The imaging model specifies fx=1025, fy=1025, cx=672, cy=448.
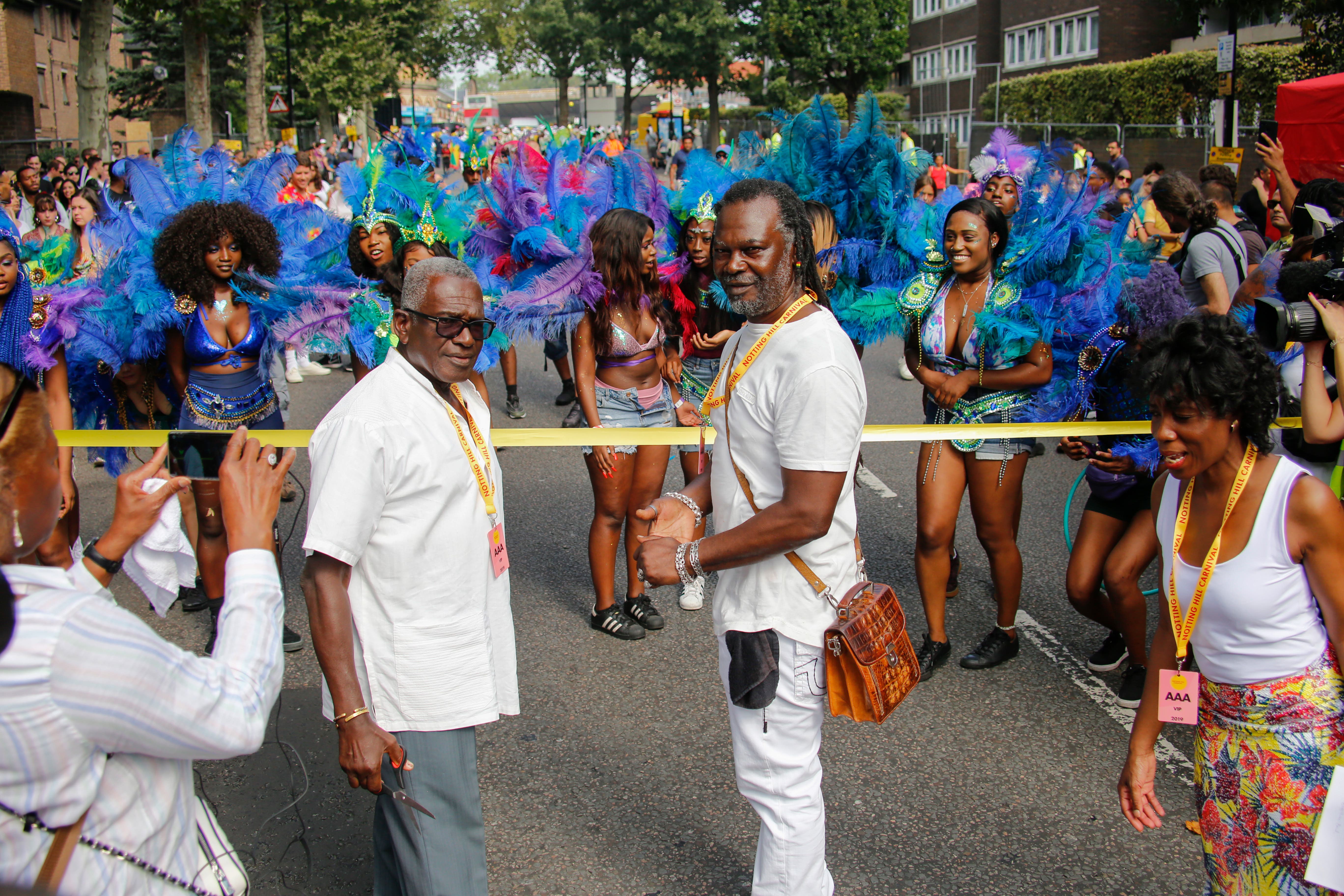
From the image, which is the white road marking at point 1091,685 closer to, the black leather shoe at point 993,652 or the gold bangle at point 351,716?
the black leather shoe at point 993,652

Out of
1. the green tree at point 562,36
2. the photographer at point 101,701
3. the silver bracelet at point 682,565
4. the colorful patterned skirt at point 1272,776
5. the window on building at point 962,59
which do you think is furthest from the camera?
the green tree at point 562,36

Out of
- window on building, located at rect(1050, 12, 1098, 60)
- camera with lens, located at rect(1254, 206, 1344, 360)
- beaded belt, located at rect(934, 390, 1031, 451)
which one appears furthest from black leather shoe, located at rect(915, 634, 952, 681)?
window on building, located at rect(1050, 12, 1098, 60)

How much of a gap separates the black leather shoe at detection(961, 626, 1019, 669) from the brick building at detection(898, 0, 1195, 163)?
22215mm

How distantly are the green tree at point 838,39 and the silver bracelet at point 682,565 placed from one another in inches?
1806

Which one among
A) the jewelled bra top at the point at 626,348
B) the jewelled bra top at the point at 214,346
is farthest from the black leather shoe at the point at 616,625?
the jewelled bra top at the point at 214,346

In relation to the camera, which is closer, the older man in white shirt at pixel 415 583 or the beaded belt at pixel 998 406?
the older man in white shirt at pixel 415 583

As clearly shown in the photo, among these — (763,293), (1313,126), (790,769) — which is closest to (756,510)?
(763,293)

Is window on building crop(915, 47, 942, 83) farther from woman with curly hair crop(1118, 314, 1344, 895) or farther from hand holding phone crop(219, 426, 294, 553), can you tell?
hand holding phone crop(219, 426, 294, 553)

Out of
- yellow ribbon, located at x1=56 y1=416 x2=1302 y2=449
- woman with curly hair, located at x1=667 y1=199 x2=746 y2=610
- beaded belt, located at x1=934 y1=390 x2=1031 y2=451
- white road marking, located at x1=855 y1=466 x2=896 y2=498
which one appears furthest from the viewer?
white road marking, located at x1=855 y1=466 x2=896 y2=498

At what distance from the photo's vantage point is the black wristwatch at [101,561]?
1897 millimetres

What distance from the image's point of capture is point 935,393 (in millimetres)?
4508

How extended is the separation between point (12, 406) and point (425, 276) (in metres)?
1.13

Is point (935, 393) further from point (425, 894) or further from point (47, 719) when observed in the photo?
point (47, 719)

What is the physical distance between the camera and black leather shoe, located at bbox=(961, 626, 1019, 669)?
4.51m
